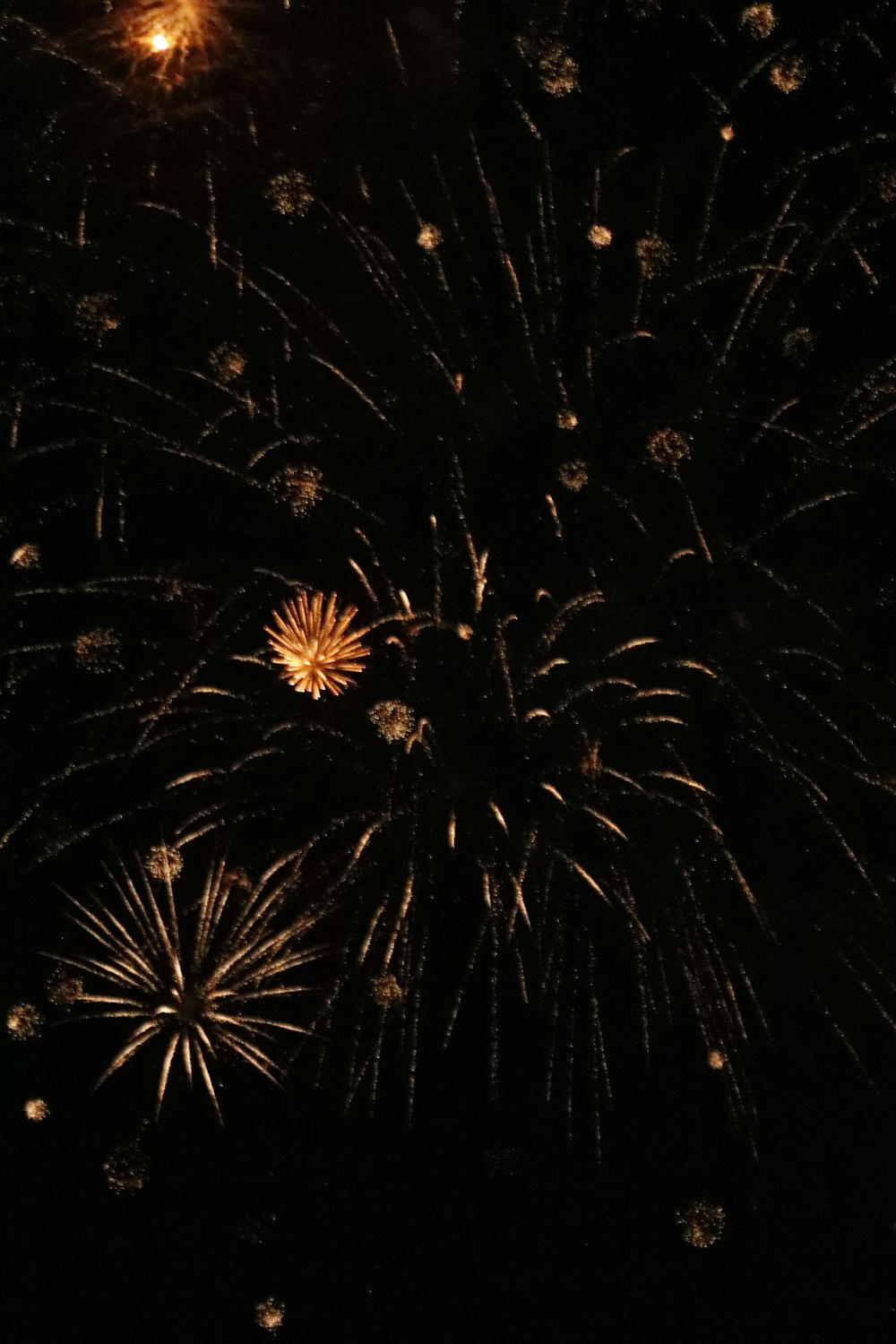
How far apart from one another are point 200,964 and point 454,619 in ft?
3.17

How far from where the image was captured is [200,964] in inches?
90.4

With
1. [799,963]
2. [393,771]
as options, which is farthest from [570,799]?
[799,963]

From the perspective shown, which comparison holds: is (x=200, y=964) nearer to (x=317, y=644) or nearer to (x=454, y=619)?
(x=317, y=644)

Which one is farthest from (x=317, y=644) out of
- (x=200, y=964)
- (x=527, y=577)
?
(x=200, y=964)

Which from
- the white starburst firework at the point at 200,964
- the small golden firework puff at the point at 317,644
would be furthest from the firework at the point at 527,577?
the white starburst firework at the point at 200,964

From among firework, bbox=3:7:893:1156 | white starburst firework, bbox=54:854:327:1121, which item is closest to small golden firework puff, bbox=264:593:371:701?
firework, bbox=3:7:893:1156

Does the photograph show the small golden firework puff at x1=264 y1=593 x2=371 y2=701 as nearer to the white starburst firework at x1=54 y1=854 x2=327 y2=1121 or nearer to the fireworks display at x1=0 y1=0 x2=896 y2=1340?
the fireworks display at x1=0 y1=0 x2=896 y2=1340

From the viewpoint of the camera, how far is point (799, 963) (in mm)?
2322

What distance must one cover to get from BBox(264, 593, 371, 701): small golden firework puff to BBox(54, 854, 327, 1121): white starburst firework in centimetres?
41

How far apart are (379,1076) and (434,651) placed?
3.19 ft

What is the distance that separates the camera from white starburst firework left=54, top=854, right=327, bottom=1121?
230cm

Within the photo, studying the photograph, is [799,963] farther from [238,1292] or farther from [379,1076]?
[238,1292]

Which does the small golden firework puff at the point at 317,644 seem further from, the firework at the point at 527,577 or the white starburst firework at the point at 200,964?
the white starburst firework at the point at 200,964

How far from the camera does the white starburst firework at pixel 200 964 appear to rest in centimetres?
230
